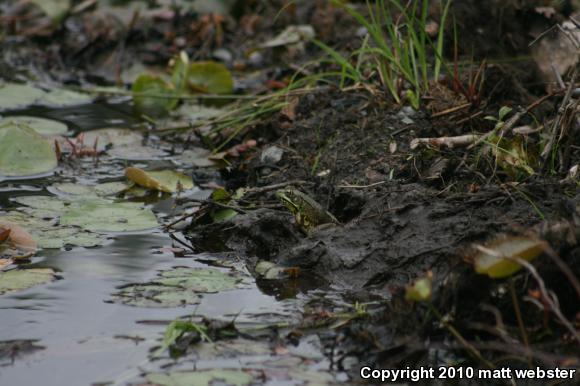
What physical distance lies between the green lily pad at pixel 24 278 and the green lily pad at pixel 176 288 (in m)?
0.25

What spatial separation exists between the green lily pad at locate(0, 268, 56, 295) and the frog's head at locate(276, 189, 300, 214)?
77 cm

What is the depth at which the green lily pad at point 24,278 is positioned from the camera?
240cm

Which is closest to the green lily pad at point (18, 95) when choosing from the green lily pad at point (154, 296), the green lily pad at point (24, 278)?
the green lily pad at point (24, 278)

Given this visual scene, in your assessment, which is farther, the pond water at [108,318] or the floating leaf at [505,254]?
the pond water at [108,318]

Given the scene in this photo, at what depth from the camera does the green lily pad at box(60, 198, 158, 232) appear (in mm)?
2881

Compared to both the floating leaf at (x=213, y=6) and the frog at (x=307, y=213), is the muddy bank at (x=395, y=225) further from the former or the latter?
the floating leaf at (x=213, y=6)

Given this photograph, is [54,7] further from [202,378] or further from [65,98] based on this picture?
[202,378]

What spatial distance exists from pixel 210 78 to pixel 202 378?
9.33 ft

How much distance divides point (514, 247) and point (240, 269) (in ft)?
3.15

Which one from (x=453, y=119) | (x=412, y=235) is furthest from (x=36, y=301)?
(x=453, y=119)

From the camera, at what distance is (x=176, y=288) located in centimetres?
239

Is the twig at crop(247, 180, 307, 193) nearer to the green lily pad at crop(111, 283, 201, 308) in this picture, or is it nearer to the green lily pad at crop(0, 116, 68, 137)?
the green lily pad at crop(111, 283, 201, 308)

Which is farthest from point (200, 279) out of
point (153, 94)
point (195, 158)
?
point (153, 94)

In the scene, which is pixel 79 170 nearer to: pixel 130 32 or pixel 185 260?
pixel 185 260
